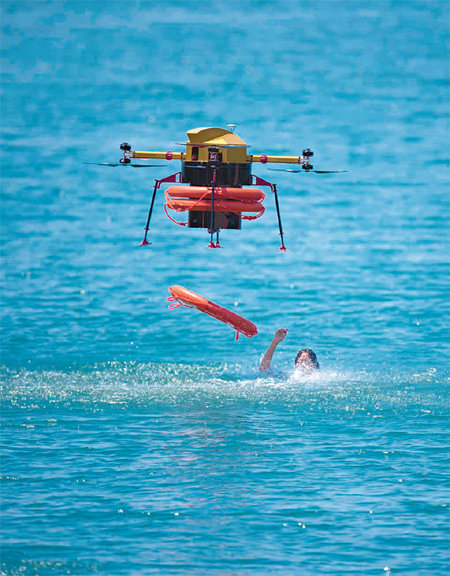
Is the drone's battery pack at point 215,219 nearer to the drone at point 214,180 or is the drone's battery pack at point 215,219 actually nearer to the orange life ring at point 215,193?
the drone at point 214,180

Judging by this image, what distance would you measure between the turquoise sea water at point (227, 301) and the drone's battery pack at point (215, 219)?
2509 mm

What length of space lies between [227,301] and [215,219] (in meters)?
11.0

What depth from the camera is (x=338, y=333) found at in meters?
19.7

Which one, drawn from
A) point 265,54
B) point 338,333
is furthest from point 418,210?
point 265,54

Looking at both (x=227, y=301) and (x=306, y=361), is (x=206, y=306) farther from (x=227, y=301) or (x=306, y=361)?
(x=227, y=301)

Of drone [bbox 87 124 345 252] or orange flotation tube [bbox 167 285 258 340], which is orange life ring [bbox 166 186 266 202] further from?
orange flotation tube [bbox 167 285 258 340]

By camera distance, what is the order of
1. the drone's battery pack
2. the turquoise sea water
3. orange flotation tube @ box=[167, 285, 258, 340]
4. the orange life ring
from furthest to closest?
orange flotation tube @ box=[167, 285, 258, 340] → the drone's battery pack → the orange life ring → the turquoise sea water

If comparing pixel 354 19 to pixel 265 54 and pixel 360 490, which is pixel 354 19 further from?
pixel 360 490

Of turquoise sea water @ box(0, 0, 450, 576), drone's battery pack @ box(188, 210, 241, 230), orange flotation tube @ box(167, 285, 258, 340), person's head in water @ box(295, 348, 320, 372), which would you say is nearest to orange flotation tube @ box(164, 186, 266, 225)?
drone's battery pack @ box(188, 210, 241, 230)

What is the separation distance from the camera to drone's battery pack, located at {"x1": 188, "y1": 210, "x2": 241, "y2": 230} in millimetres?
11438

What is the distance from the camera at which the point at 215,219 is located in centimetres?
1144

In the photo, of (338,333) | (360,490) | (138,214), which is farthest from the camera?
(138,214)

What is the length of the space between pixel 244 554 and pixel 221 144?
15.1 feet

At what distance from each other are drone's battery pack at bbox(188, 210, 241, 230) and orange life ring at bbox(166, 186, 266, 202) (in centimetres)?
30
